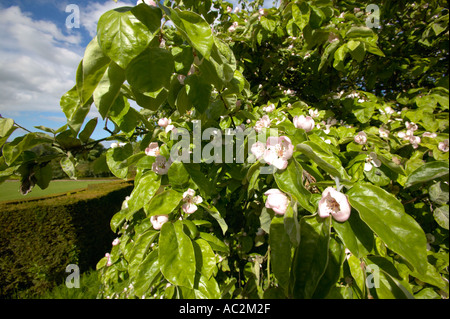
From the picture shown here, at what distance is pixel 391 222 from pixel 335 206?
0.14 m

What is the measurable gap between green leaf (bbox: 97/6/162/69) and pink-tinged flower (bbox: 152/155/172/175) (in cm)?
59

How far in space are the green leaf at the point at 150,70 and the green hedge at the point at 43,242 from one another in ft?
19.2

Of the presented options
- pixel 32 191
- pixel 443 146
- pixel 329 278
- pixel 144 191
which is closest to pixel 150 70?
pixel 144 191

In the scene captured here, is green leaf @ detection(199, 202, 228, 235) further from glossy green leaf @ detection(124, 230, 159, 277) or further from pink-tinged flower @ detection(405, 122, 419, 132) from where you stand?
pink-tinged flower @ detection(405, 122, 419, 132)

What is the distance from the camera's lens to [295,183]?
76 cm

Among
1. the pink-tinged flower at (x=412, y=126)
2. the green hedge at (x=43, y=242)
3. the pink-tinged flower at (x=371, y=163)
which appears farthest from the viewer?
the green hedge at (x=43, y=242)

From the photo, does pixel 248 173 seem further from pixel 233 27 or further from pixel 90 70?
pixel 233 27

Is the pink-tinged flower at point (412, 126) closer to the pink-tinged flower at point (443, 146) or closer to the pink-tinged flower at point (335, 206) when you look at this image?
the pink-tinged flower at point (443, 146)

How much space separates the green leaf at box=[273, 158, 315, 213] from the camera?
721mm

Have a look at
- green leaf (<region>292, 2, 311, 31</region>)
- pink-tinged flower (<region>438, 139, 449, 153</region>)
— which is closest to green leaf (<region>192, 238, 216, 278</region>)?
pink-tinged flower (<region>438, 139, 449, 153</region>)

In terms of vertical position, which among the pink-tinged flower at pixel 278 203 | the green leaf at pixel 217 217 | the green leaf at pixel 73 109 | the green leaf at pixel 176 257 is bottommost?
A: the green leaf at pixel 217 217

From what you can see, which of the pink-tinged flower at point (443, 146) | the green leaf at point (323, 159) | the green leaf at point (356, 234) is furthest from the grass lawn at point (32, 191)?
the pink-tinged flower at point (443, 146)

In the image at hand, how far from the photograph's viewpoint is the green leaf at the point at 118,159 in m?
1.17

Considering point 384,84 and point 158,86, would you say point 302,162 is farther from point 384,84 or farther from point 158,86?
point 384,84
